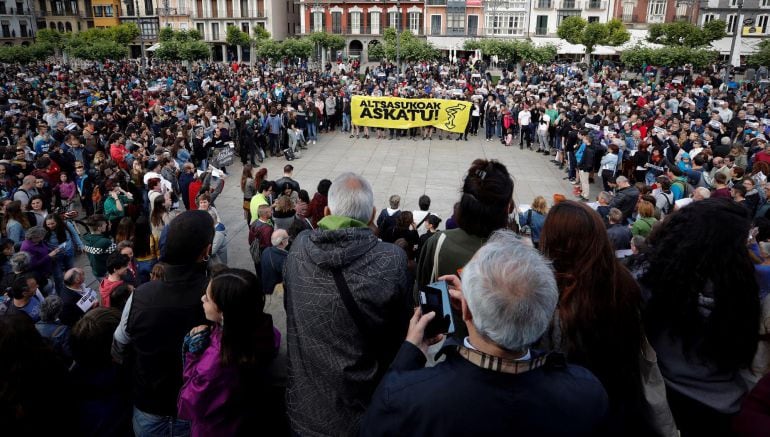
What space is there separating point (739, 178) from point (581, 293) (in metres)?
8.60

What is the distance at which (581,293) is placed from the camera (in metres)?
2.45

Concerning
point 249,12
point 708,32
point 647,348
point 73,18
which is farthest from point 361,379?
point 73,18

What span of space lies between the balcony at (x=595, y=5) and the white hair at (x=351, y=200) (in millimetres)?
60894

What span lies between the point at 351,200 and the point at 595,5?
6120 centimetres

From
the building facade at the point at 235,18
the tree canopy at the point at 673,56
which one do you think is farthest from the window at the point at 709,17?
the building facade at the point at 235,18

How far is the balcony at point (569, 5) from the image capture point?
5481 cm

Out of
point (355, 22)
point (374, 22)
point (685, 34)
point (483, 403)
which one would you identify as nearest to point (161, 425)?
point (483, 403)

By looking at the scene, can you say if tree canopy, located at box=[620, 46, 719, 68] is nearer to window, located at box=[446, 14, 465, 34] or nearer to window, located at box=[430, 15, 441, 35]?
window, located at box=[446, 14, 465, 34]

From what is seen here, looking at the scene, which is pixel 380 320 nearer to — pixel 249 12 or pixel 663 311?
pixel 663 311

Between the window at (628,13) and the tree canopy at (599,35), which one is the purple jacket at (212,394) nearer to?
the tree canopy at (599,35)

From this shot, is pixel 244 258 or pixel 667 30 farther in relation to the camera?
pixel 667 30

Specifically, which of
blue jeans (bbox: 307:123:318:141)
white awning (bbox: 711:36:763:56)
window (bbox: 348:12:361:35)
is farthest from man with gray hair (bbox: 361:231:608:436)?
window (bbox: 348:12:361:35)

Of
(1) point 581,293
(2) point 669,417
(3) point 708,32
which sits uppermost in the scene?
(3) point 708,32

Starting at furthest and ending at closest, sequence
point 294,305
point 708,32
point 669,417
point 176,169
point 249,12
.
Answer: point 249,12 < point 708,32 < point 176,169 < point 294,305 < point 669,417
